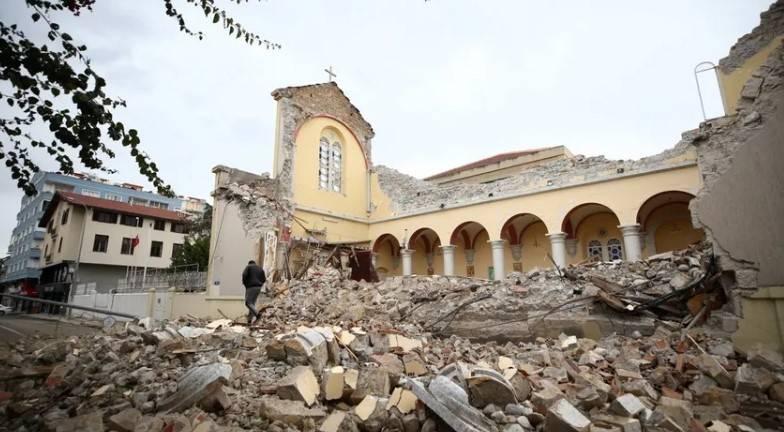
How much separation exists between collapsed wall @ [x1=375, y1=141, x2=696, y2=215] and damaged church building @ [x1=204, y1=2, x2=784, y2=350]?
50 millimetres

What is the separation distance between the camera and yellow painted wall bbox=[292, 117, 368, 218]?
16.0 meters

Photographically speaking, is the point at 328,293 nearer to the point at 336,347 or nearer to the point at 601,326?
the point at 336,347

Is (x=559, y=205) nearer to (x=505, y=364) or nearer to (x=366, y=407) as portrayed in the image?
(x=505, y=364)

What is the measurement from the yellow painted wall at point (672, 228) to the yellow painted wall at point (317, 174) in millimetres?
12053

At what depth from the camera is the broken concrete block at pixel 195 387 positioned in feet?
10.2

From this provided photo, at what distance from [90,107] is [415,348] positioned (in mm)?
4129

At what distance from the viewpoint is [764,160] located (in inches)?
153

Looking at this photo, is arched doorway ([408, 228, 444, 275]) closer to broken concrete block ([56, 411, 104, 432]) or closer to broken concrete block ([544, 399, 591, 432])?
broken concrete block ([544, 399, 591, 432])

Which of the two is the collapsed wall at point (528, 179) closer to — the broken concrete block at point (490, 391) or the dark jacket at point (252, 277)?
the dark jacket at point (252, 277)

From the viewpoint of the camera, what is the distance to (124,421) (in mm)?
2746

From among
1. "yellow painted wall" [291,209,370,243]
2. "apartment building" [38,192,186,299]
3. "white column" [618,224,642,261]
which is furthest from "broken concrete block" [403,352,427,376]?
"apartment building" [38,192,186,299]

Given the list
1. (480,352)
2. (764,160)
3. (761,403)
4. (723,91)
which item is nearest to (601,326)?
(480,352)

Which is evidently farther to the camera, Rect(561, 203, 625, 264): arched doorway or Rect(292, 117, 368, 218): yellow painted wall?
Rect(292, 117, 368, 218): yellow painted wall

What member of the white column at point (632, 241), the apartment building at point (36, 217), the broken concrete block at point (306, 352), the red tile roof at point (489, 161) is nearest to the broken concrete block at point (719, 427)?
the broken concrete block at point (306, 352)
